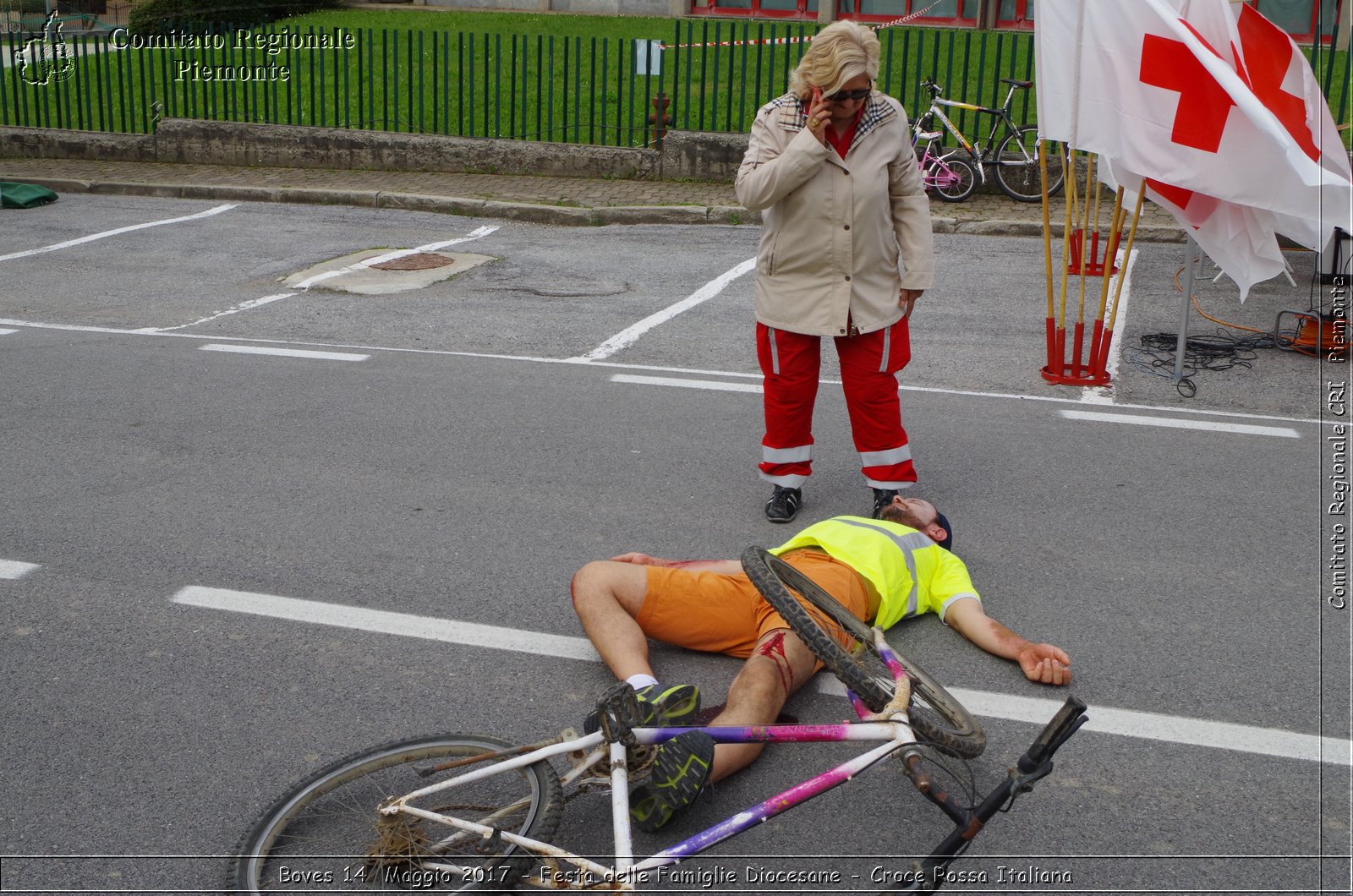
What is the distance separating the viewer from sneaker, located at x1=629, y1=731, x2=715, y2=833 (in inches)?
117

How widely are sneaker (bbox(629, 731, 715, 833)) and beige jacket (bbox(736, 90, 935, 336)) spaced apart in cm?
233

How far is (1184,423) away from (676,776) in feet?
14.5

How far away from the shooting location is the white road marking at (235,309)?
8305 mm

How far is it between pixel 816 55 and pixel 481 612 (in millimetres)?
2358

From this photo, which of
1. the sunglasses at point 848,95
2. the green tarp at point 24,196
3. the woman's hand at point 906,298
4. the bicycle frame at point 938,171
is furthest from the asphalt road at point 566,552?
the green tarp at point 24,196

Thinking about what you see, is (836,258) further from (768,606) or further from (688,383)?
(688,383)

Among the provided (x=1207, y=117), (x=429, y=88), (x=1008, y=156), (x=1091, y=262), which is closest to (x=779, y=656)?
(x=1207, y=117)

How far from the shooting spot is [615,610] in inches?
150

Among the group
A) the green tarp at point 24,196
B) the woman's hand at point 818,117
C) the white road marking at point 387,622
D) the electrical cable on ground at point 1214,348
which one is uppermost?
the woman's hand at point 818,117

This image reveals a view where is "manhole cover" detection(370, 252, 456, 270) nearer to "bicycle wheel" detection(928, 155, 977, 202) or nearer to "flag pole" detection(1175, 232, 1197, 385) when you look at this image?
"bicycle wheel" detection(928, 155, 977, 202)

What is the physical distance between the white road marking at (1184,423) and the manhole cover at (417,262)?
5.62m

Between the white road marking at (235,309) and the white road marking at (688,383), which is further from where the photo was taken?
the white road marking at (235,309)

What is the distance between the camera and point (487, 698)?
12.5 feet

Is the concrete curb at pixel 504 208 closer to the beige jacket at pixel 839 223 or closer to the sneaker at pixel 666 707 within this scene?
the beige jacket at pixel 839 223
